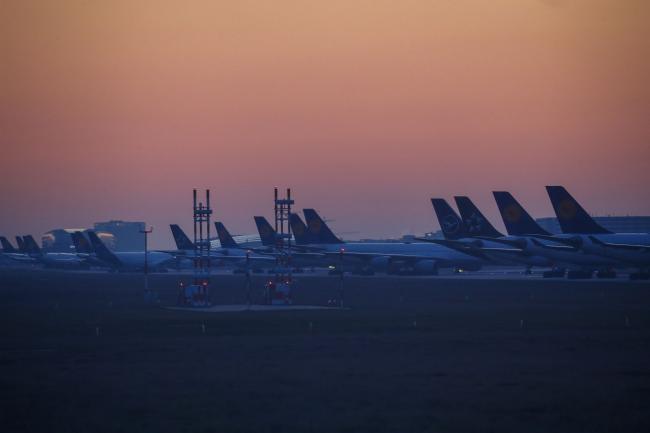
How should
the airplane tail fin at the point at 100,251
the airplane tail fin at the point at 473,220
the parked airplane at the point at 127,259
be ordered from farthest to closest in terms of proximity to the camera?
the parked airplane at the point at 127,259
the airplane tail fin at the point at 100,251
the airplane tail fin at the point at 473,220

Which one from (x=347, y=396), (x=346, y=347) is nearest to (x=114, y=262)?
(x=346, y=347)

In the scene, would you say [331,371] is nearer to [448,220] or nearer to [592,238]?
[592,238]

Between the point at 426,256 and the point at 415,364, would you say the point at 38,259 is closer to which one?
the point at 426,256

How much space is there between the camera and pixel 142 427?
19484 millimetres

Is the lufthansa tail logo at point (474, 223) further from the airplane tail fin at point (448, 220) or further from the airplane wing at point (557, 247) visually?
the airplane wing at point (557, 247)

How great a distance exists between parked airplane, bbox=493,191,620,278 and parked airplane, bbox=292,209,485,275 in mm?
14140

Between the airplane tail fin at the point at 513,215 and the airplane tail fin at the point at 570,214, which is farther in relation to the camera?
the airplane tail fin at the point at 513,215

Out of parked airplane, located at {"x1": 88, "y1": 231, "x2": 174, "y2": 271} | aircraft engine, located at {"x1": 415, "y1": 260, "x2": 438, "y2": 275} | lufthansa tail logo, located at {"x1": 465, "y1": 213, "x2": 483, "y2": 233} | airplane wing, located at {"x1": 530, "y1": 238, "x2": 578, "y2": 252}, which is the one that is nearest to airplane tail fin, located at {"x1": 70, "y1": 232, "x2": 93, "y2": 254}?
parked airplane, located at {"x1": 88, "y1": 231, "x2": 174, "y2": 271}

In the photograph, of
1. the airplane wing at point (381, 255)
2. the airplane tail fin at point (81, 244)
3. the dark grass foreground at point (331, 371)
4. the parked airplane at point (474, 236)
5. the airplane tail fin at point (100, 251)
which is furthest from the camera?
the airplane tail fin at point (81, 244)

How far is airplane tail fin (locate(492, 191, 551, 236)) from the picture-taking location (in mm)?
100875

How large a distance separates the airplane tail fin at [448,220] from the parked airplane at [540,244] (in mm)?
9458

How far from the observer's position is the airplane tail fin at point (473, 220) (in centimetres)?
10875

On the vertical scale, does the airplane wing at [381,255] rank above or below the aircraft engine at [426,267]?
above

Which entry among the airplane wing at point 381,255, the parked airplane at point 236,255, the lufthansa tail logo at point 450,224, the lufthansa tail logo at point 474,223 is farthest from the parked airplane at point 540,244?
the parked airplane at point 236,255
